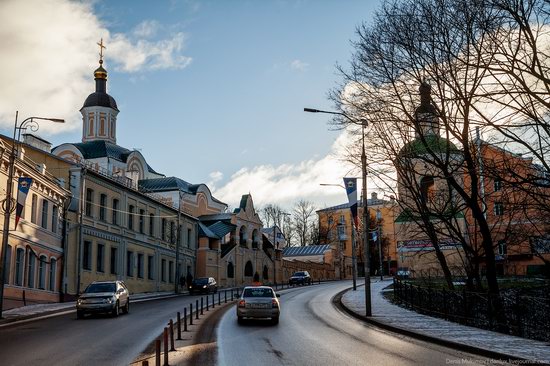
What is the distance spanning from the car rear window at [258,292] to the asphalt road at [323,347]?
112cm

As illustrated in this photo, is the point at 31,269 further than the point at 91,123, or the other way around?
the point at 91,123

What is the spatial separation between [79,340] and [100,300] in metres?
8.82

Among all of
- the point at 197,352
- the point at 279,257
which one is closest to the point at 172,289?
the point at 279,257

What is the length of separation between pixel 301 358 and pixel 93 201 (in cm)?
3392

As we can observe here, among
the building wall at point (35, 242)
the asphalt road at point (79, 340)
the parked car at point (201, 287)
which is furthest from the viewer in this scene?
the parked car at point (201, 287)

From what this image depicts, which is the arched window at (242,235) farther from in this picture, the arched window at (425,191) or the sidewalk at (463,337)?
the sidewalk at (463,337)

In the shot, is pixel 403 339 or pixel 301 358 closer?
pixel 301 358

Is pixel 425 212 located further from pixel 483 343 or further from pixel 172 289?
pixel 172 289

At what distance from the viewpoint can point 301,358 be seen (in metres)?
13.2

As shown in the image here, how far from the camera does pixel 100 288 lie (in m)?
27.1

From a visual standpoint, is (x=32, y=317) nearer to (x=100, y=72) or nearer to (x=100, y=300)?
(x=100, y=300)

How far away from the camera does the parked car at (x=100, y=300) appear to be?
2531cm

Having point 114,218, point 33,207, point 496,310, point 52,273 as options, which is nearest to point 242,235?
point 114,218

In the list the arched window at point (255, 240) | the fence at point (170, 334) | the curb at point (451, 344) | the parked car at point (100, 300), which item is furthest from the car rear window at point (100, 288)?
the arched window at point (255, 240)
